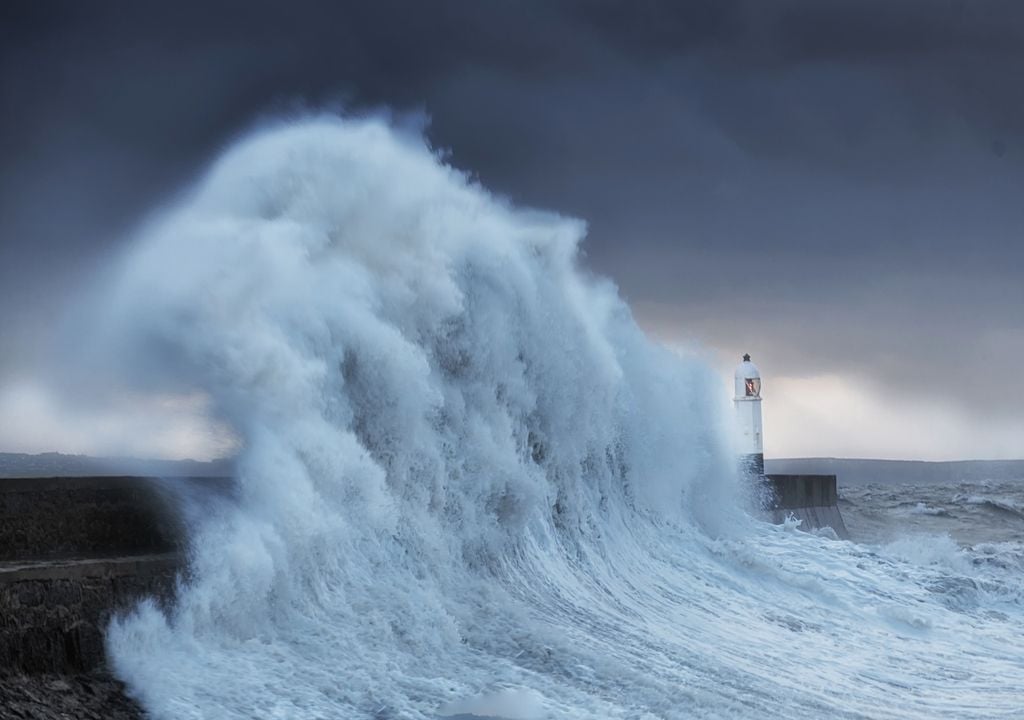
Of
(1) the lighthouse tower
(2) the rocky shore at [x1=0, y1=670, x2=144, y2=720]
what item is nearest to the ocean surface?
(2) the rocky shore at [x1=0, y1=670, x2=144, y2=720]

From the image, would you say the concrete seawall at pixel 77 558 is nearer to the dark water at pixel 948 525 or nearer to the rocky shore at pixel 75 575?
the rocky shore at pixel 75 575

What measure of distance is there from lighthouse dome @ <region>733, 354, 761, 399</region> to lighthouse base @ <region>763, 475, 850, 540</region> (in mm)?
1073

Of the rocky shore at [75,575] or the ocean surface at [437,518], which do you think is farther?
the ocean surface at [437,518]

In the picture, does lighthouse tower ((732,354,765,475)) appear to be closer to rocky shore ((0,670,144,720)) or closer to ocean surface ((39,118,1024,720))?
ocean surface ((39,118,1024,720))

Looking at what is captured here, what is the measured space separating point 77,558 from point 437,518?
2163 millimetres

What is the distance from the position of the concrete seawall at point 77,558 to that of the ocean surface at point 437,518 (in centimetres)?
13

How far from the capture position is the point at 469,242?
896 centimetres

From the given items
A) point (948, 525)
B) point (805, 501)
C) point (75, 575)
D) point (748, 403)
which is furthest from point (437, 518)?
point (948, 525)

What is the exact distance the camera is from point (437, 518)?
720 centimetres

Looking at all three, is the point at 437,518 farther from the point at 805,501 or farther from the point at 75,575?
the point at 805,501

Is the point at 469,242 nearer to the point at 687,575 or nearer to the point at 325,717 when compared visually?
the point at 687,575

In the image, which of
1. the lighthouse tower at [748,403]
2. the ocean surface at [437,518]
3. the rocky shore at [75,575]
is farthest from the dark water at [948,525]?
the rocky shore at [75,575]

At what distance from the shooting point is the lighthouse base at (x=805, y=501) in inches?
599

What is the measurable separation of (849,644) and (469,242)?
Result: 3.86 m
